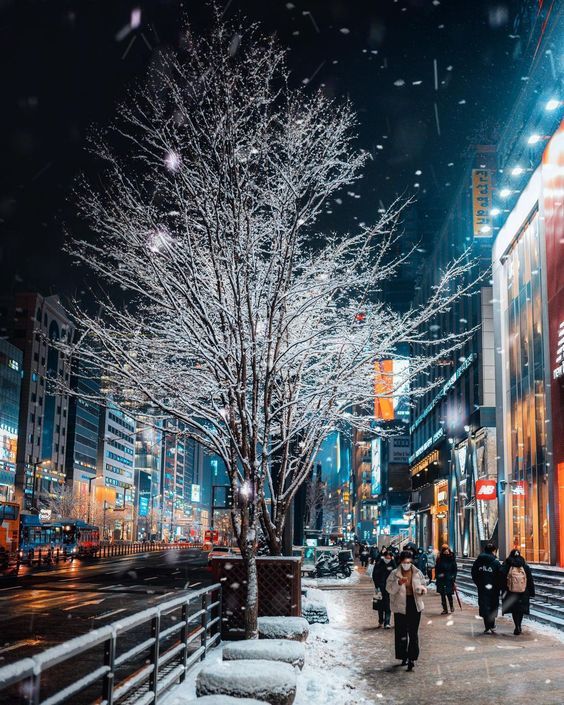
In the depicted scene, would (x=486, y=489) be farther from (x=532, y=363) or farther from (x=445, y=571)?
(x=445, y=571)

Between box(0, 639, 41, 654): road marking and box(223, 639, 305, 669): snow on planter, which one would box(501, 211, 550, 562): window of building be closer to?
box(0, 639, 41, 654): road marking

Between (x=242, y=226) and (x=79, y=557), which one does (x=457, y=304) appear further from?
(x=242, y=226)

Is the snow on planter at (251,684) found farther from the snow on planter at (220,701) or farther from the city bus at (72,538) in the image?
the city bus at (72,538)

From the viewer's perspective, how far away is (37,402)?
5044 inches

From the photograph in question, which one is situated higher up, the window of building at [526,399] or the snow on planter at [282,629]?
the window of building at [526,399]

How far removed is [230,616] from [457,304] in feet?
162

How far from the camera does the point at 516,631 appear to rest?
1620 centimetres

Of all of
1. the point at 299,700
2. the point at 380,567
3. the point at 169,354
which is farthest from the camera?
the point at 380,567

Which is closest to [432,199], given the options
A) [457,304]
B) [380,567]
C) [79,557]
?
[457,304]

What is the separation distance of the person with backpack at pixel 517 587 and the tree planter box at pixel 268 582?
225 inches

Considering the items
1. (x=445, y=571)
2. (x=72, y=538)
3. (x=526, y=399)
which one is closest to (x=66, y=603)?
(x=445, y=571)

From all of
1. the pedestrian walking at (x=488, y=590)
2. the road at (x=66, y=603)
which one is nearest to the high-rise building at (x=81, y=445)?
the road at (x=66, y=603)

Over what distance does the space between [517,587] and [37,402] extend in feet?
396

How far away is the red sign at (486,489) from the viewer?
4209 centimetres
